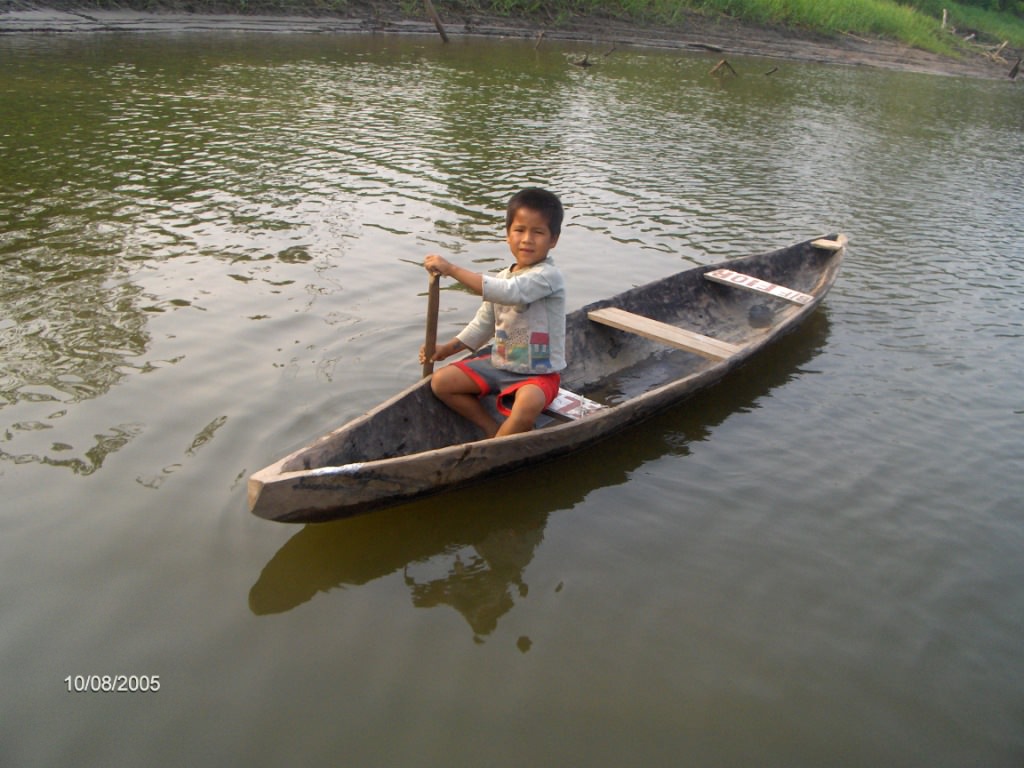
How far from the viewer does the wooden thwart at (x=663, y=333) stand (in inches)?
194

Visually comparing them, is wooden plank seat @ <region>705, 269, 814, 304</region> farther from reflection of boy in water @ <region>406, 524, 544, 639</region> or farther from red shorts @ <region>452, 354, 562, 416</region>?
reflection of boy in water @ <region>406, 524, 544, 639</region>

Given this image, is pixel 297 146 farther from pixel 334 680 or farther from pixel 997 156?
pixel 997 156

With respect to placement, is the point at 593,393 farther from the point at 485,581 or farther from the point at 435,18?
the point at 435,18

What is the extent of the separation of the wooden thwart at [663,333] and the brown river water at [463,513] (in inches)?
13.0

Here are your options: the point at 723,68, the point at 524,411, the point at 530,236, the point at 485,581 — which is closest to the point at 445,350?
the point at 524,411

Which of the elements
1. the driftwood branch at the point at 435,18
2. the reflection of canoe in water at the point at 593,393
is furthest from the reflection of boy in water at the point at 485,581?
the driftwood branch at the point at 435,18

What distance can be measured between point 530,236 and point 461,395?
2.80ft

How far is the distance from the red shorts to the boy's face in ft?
1.82

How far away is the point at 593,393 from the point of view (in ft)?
16.7

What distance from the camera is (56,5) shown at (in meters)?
17.7

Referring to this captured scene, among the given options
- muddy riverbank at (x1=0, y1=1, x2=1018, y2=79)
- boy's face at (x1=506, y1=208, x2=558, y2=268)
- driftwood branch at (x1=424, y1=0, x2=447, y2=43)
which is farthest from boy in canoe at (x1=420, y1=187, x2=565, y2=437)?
driftwood branch at (x1=424, y1=0, x2=447, y2=43)

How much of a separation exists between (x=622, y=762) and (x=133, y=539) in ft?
7.06

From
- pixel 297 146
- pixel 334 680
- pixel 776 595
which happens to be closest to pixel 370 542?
pixel 334 680

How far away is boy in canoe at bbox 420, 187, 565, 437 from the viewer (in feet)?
12.6
